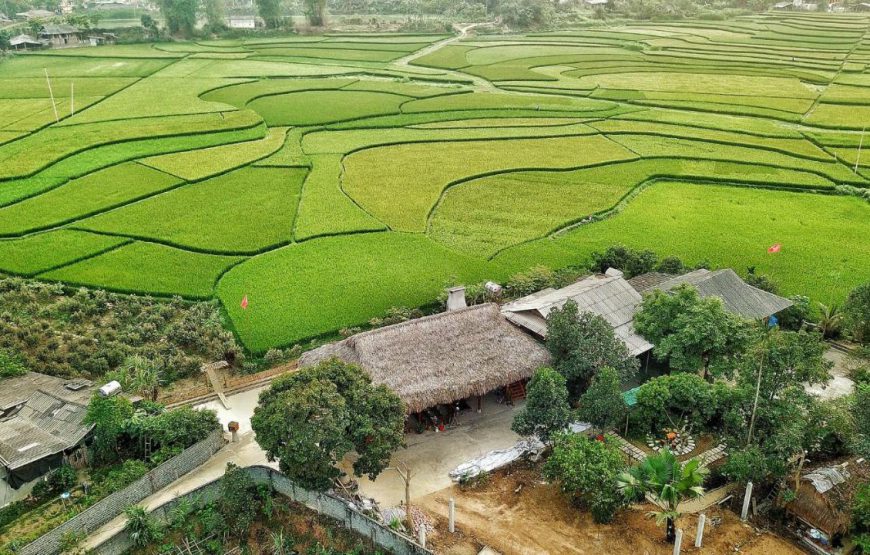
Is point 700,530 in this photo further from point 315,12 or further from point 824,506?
point 315,12

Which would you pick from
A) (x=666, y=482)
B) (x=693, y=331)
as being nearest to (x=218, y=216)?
(x=693, y=331)

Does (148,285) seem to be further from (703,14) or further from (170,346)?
(703,14)

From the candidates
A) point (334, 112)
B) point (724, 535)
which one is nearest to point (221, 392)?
point (724, 535)

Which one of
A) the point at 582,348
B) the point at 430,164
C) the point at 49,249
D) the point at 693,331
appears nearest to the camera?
the point at 582,348

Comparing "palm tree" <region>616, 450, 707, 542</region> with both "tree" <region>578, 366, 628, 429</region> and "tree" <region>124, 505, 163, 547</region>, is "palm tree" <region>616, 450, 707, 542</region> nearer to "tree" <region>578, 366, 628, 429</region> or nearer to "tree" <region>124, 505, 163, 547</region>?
"tree" <region>578, 366, 628, 429</region>

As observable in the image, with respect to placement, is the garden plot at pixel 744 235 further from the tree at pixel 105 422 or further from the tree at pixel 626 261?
the tree at pixel 105 422

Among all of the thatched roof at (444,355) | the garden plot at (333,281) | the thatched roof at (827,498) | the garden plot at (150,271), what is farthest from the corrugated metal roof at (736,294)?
the garden plot at (150,271)
